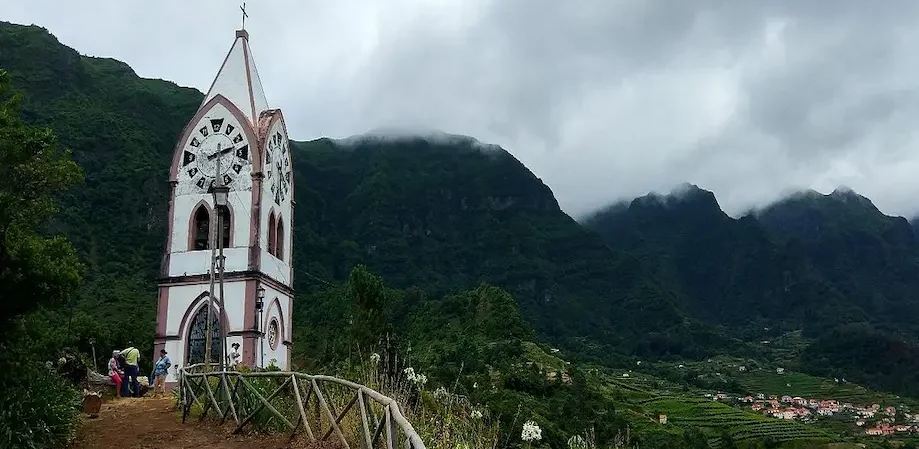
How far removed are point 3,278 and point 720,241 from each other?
19473cm

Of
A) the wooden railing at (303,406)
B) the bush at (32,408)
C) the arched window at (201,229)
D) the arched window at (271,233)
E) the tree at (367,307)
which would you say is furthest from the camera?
the arched window at (271,233)

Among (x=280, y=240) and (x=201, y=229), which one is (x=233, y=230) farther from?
(x=280, y=240)

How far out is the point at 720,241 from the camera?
193875 millimetres

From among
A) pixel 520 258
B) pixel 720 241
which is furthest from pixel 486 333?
pixel 720 241

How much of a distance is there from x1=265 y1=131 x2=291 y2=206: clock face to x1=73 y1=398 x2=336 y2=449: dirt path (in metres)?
7.55

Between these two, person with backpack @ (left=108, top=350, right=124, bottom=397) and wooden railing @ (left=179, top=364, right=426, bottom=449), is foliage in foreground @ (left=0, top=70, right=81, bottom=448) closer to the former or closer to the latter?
wooden railing @ (left=179, top=364, right=426, bottom=449)

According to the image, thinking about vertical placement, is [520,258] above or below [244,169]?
above

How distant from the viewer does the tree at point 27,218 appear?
1043 cm

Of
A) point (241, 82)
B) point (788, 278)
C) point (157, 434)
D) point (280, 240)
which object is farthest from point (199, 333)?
point (788, 278)

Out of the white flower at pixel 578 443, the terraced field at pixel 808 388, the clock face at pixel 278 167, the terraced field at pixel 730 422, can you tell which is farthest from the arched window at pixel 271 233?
the terraced field at pixel 808 388

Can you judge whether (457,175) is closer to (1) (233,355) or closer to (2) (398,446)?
(1) (233,355)

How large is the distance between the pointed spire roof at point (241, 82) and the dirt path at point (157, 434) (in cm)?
883

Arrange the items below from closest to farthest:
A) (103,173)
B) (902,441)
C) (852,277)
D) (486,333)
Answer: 1. (902,441)
2. (486,333)
3. (103,173)
4. (852,277)

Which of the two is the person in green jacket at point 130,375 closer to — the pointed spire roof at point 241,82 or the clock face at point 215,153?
the clock face at point 215,153
